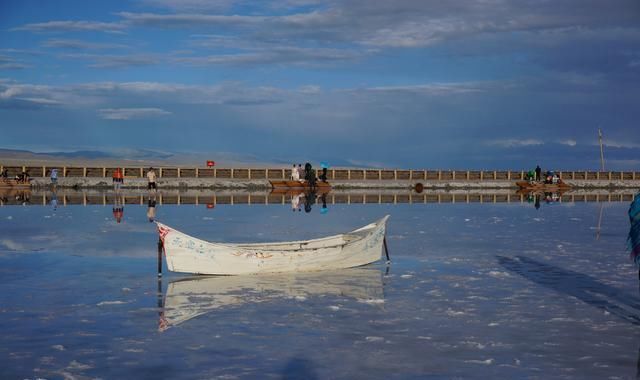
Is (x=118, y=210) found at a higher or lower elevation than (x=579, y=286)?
higher

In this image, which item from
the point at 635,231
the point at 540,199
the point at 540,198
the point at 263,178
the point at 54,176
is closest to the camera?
the point at 635,231

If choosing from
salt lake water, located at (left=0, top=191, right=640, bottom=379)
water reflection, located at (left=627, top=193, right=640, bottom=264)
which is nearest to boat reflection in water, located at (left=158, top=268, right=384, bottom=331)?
salt lake water, located at (left=0, top=191, right=640, bottom=379)

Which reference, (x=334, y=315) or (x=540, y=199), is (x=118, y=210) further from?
(x=540, y=199)

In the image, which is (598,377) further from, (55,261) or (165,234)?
(55,261)

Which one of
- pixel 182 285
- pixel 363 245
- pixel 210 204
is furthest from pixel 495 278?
pixel 210 204

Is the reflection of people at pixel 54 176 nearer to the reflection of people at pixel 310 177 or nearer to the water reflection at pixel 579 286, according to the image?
the reflection of people at pixel 310 177

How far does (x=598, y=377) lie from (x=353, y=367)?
10.1ft

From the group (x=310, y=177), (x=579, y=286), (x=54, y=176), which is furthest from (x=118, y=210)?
(x=54, y=176)

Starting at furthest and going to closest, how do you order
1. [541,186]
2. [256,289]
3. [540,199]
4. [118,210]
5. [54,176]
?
1. [541,186]
2. [54,176]
3. [540,199]
4. [118,210]
5. [256,289]

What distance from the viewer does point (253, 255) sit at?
18500 mm

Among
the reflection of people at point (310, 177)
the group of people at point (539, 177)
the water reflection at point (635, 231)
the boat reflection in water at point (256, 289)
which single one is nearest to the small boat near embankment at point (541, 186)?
the group of people at point (539, 177)

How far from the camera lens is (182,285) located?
17203 millimetres

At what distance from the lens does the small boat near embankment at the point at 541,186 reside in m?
80.5

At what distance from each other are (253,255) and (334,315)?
4.92 meters
